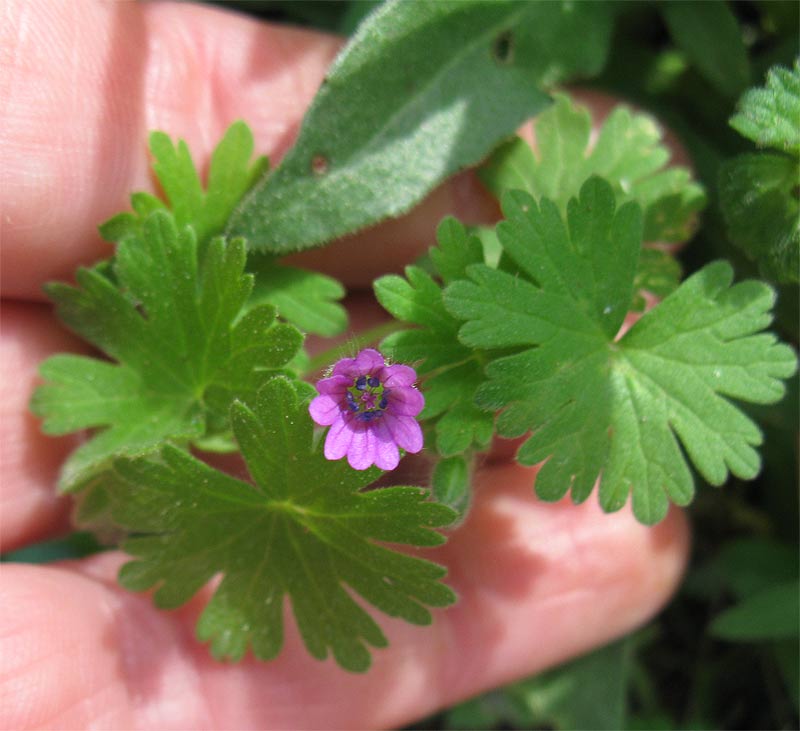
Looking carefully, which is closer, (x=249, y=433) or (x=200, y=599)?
(x=249, y=433)

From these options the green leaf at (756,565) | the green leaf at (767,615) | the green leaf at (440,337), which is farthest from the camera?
the green leaf at (756,565)

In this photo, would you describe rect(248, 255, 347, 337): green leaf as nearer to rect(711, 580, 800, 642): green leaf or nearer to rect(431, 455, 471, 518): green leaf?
rect(431, 455, 471, 518): green leaf

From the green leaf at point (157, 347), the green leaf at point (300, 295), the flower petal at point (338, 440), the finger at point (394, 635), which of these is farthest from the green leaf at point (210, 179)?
the finger at point (394, 635)

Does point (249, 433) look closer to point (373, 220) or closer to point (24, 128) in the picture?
point (373, 220)

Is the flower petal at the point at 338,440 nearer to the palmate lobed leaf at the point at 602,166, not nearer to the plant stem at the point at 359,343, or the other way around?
the plant stem at the point at 359,343

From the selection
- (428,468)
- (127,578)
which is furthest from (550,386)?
(127,578)
